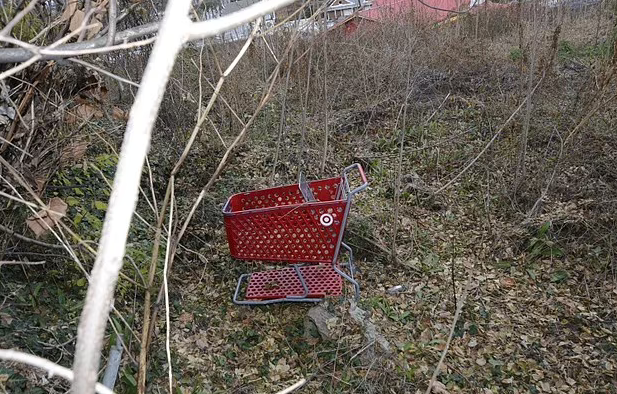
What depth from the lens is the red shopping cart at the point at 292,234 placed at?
2.93 meters

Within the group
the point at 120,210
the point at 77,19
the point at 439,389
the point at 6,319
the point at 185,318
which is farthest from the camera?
the point at 185,318

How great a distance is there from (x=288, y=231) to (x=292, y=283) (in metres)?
0.53

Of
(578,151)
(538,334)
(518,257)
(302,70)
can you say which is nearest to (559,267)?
(518,257)

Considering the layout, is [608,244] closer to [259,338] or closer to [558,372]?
[558,372]

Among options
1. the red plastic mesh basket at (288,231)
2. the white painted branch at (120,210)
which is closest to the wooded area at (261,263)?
the white painted branch at (120,210)

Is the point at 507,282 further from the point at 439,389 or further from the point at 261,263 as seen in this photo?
the point at 261,263

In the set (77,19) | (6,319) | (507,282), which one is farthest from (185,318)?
(507,282)

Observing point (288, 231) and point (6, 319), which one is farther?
point (288, 231)

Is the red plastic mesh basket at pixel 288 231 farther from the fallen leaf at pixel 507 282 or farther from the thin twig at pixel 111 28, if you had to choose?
the thin twig at pixel 111 28

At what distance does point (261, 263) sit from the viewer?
369 cm

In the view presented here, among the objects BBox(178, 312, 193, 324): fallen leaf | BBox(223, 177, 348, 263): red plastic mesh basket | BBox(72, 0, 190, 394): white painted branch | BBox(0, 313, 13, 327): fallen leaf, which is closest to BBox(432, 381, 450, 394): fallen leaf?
BBox(223, 177, 348, 263): red plastic mesh basket

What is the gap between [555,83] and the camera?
18.2 ft

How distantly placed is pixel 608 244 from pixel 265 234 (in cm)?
238

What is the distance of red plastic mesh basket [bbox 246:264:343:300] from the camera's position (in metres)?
3.20
